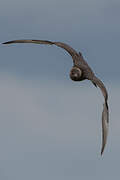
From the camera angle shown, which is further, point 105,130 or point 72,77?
point 72,77

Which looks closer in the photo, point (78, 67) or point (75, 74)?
point (75, 74)

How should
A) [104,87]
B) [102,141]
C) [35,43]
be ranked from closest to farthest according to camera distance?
[102,141]
[104,87]
[35,43]

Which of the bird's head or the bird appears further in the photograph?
the bird's head

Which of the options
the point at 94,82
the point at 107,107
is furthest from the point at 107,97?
the point at 94,82

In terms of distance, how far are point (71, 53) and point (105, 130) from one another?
7.00 metres

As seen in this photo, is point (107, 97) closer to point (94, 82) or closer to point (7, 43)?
point (94, 82)

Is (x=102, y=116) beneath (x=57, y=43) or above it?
beneath

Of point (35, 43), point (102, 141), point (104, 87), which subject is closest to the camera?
point (102, 141)

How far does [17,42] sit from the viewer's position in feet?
120

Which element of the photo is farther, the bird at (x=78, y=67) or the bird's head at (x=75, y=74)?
the bird's head at (x=75, y=74)

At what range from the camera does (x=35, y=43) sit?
35625 mm

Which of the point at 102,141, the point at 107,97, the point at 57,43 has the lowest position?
the point at 102,141

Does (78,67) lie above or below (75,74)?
above

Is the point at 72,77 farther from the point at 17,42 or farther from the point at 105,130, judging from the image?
the point at 105,130
